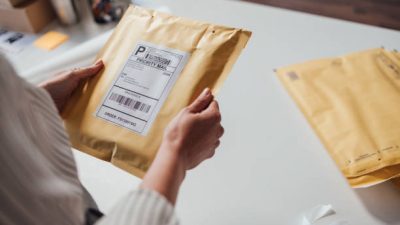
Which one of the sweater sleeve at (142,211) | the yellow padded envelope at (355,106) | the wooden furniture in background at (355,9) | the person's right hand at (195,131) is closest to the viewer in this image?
the sweater sleeve at (142,211)

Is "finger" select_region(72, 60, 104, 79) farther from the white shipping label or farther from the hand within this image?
the hand

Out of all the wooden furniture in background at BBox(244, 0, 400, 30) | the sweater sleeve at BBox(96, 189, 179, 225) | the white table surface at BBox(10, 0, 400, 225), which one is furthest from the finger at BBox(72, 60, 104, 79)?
the wooden furniture in background at BBox(244, 0, 400, 30)

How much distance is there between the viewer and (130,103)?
0.55 metres

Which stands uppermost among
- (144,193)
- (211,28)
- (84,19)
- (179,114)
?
(84,19)

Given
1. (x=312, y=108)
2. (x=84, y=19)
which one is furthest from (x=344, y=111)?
(x=84, y=19)

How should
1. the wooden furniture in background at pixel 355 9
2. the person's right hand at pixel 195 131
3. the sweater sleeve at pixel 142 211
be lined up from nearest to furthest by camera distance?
the sweater sleeve at pixel 142 211 < the person's right hand at pixel 195 131 < the wooden furniture in background at pixel 355 9

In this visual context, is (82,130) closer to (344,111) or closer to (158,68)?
(158,68)

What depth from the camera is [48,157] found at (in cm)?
35

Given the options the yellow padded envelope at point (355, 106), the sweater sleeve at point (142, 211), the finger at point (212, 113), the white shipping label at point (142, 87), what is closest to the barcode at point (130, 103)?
the white shipping label at point (142, 87)

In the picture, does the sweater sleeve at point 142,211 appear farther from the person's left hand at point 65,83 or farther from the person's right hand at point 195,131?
the person's left hand at point 65,83

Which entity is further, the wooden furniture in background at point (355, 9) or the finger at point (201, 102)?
the wooden furniture in background at point (355, 9)

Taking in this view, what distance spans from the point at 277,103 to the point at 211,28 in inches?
9.1

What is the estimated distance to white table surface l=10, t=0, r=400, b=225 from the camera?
55cm

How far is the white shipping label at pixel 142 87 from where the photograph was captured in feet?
1.77
